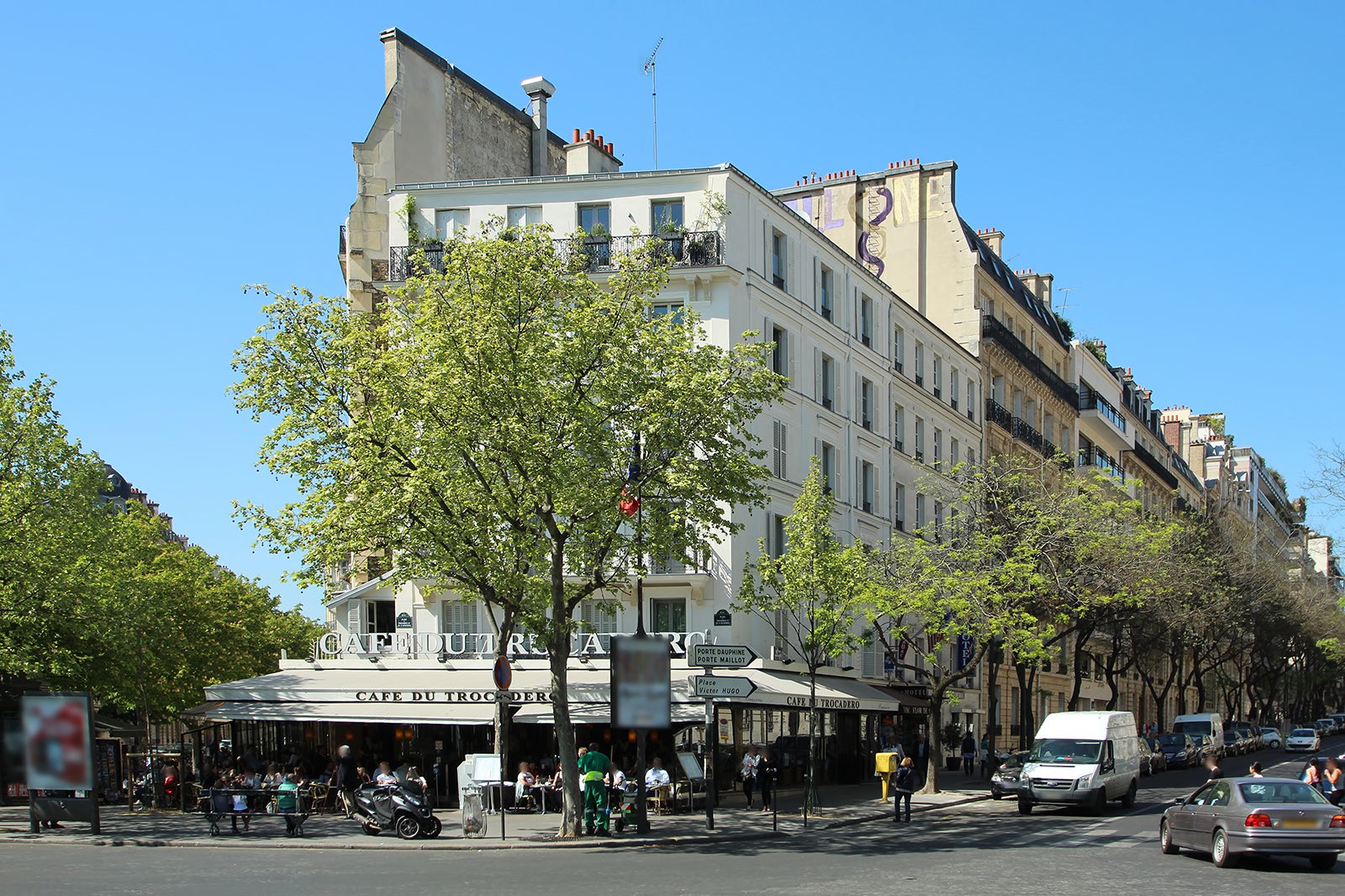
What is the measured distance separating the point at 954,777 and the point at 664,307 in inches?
747

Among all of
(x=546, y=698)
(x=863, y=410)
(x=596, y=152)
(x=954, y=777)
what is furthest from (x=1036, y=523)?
(x=596, y=152)

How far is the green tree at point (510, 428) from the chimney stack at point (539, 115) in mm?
22039

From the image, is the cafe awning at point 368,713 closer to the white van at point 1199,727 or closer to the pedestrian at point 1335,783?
the pedestrian at point 1335,783

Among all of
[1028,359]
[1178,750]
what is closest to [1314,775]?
[1178,750]

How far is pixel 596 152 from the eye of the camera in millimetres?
45219

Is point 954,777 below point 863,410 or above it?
below

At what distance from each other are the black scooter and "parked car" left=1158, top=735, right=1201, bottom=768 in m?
33.6

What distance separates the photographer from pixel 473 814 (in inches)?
968

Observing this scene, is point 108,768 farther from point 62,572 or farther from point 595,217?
point 595,217

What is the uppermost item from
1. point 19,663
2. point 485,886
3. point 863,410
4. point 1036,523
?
point 863,410

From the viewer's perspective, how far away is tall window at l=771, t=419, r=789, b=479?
37.7m

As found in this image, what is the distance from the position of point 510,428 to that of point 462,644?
14006 millimetres

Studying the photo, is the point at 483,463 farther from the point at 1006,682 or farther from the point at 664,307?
the point at 1006,682

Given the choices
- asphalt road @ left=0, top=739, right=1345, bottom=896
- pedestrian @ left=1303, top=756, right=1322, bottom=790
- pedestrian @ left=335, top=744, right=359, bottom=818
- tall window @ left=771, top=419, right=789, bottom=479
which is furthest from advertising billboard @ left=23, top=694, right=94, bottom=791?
pedestrian @ left=1303, top=756, right=1322, bottom=790
